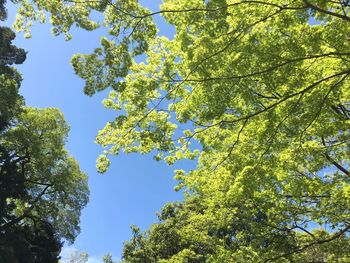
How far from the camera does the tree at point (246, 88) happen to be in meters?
6.71

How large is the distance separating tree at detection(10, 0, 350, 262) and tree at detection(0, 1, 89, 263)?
11800 mm

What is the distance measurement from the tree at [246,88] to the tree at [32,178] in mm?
11800

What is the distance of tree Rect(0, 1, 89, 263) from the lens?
18.2m

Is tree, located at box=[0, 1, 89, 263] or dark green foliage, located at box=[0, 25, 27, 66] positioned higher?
dark green foliage, located at box=[0, 25, 27, 66]

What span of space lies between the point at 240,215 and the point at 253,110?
5.51m


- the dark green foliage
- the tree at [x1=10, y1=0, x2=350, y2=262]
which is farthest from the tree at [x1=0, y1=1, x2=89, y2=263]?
the tree at [x1=10, y1=0, x2=350, y2=262]

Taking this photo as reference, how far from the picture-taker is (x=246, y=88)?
723 centimetres

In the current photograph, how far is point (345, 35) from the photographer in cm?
659

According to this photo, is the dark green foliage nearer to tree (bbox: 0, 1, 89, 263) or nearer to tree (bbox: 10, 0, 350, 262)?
tree (bbox: 0, 1, 89, 263)

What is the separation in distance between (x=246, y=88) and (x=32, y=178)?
752 inches

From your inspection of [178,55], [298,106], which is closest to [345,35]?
[298,106]

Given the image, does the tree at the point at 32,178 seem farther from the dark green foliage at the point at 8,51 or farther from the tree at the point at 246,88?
the tree at the point at 246,88

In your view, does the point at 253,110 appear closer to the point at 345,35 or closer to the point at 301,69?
the point at 301,69

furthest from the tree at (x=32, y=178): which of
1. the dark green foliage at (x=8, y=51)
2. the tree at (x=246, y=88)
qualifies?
the tree at (x=246, y=88)
